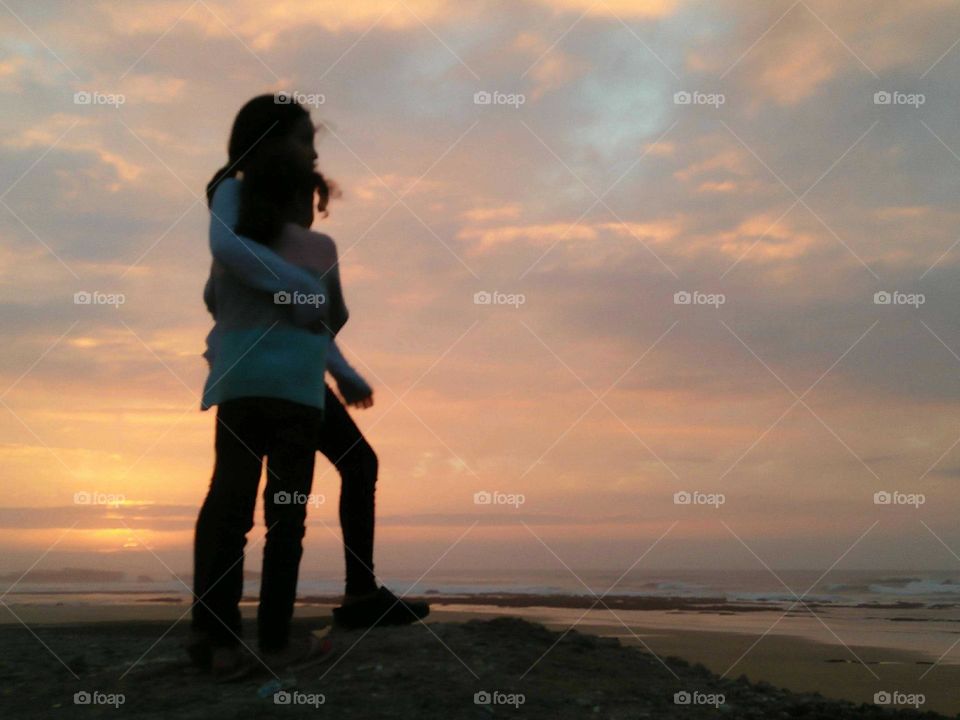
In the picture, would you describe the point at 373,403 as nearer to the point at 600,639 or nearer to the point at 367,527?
the point at 367,527

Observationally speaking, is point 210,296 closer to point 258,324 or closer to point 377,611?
point 258,324

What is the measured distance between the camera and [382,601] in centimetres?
545

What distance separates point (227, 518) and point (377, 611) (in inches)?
47.7

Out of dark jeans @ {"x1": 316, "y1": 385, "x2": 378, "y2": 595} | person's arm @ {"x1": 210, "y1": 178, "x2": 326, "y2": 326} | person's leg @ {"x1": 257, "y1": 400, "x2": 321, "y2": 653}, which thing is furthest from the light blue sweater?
dark jeans @ {"x1": 316, "y1": 385, "x2": 378, "y2": 595}

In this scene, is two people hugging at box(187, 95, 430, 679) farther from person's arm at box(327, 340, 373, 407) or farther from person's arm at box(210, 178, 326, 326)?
person's arm at box(327, 340, 373, 407)

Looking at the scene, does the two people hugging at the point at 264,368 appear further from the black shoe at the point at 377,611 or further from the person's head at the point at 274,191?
the black shoe at the point at 377,611

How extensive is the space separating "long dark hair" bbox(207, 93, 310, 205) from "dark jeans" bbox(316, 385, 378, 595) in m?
1.24

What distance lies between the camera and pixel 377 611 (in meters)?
5.46

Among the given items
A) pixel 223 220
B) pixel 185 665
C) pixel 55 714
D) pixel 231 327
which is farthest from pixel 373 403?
pixel 55 714

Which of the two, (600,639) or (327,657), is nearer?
(327,657)

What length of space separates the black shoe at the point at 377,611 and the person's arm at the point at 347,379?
42.2 inches

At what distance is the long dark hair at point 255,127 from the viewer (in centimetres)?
495

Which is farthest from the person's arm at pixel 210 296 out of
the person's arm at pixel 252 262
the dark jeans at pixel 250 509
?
the dark jeans at pixel 250 509

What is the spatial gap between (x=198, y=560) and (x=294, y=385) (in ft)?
3.10
